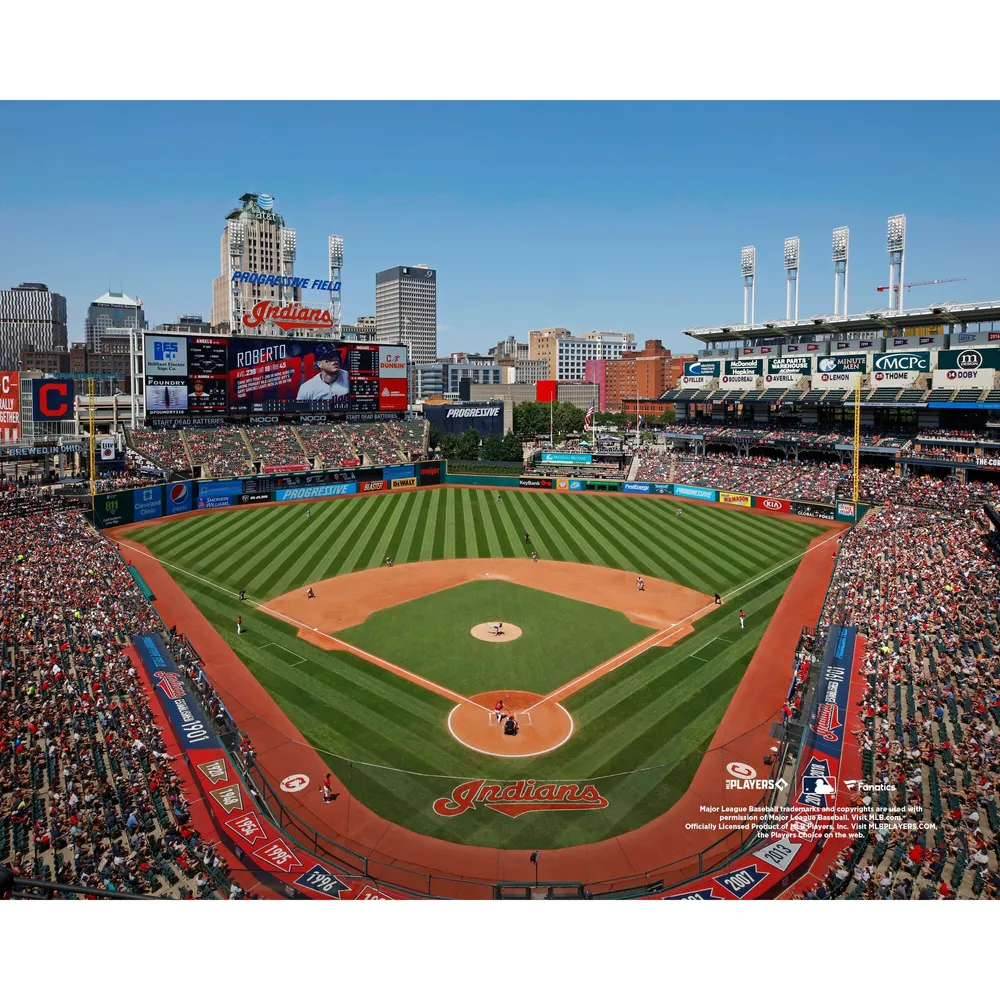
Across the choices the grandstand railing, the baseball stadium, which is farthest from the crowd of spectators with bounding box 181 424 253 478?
the grandstand railing

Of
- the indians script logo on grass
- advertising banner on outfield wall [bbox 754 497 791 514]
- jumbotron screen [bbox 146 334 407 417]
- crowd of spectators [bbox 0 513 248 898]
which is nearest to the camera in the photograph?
crowd of spectators [bbox 0 513 248 898]

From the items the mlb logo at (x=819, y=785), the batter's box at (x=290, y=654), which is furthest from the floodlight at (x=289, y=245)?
the mlb logo at (x=819, y=785)

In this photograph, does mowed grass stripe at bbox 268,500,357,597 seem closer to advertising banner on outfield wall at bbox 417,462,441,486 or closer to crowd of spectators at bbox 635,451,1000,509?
advertising banner on outfield wall at bbox 417,462,441,486

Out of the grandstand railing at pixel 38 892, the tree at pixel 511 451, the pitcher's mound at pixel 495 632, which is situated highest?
the tree at pixel 511 451

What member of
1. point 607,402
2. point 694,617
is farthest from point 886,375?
point 607,402

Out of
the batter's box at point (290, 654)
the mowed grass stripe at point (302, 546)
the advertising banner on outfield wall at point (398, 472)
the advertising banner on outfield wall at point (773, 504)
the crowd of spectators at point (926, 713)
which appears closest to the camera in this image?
the crowd of spectators at point (926, 713)

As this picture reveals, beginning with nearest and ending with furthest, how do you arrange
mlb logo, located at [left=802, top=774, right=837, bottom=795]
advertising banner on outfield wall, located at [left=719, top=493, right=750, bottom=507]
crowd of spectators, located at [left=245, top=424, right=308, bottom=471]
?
mlb logo, located at [left=802, top=774, right=837, bottom=795]
advertising banner on outfield wall, located at [left=719, top=493, right=750, bottom=507]
crowd of spectators, located at [left=245, top=424, right=308, bottom=471]

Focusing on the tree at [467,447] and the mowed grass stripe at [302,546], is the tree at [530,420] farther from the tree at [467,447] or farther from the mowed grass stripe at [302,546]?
the mowed grass stripe at [302,546]
